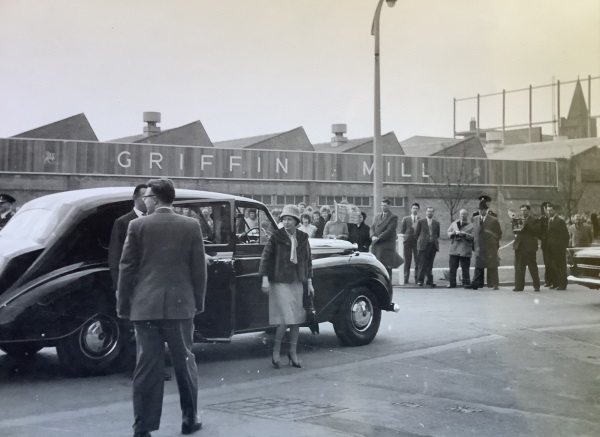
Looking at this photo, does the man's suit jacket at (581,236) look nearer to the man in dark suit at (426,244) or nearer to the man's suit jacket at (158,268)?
the man in dark suit at (426,244)

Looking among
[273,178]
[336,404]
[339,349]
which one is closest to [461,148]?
[273,178]

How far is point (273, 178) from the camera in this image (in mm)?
27422

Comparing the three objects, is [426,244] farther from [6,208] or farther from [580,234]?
[6,208]

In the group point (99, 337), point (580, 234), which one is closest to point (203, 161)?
point (580, 234)

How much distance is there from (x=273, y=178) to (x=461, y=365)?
19285 mm

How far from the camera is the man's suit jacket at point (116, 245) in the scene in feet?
24.5

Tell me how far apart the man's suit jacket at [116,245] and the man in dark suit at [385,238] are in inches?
361

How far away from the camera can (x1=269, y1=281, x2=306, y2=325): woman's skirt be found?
8391 millimetres

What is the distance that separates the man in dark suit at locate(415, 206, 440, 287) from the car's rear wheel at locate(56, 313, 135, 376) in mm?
10840

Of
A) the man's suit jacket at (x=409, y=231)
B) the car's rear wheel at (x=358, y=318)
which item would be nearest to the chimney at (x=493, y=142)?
the man's suit jacket at (x=409, y=231)

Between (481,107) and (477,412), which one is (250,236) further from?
(481,107)

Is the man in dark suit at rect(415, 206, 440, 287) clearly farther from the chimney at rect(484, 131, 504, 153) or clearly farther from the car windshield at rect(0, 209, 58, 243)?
the chimney at rect(484, 131, 504, 153)

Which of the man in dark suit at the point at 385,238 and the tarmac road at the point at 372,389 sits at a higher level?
the man in dark suit at the point at 385,238

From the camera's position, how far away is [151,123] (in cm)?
1153
